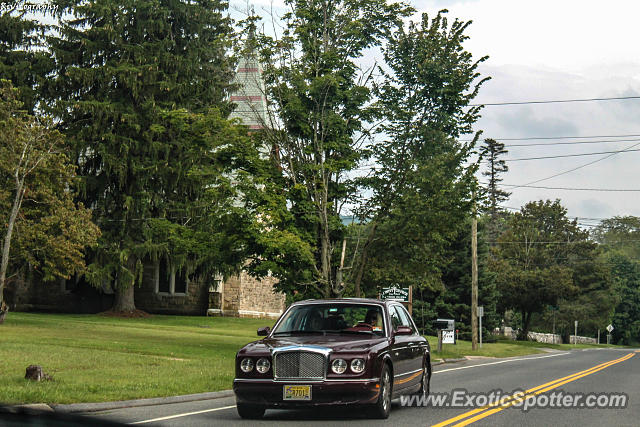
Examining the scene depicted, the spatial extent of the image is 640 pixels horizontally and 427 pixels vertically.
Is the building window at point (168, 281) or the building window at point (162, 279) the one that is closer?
the building window at point (168, 281)

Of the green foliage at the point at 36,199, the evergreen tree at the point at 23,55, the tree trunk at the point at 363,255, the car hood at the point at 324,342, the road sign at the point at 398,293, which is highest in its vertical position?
the evergreen tree at the point at 23,55

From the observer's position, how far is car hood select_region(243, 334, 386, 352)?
1084 centimetres

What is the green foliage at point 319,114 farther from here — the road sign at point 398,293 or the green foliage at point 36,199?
the green foliage at point 36,199

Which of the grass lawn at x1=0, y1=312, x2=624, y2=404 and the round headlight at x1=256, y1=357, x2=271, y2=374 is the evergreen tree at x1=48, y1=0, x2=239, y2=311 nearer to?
the grass lawn at x1=0, y1=312, x2=624, y2=404

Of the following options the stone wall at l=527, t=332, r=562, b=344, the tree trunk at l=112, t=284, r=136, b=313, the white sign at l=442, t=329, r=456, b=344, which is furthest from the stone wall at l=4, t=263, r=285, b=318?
the stone wall at l=527, t=332, r=562, b=344

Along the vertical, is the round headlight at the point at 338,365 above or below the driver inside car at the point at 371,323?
below

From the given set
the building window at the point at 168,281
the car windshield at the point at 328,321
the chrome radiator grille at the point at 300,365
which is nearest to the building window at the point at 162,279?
the building window at the point at 168,281

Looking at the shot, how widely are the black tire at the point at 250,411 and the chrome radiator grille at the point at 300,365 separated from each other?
30.8 inches

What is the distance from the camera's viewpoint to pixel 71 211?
1251 inches

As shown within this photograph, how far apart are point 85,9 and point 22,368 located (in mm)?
29776

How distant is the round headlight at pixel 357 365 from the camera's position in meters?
10.5

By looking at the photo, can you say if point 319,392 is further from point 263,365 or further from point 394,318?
point 394,318

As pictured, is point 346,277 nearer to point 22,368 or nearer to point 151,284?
point 22,368

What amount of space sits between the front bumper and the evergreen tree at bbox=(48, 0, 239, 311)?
2944 centimetres
